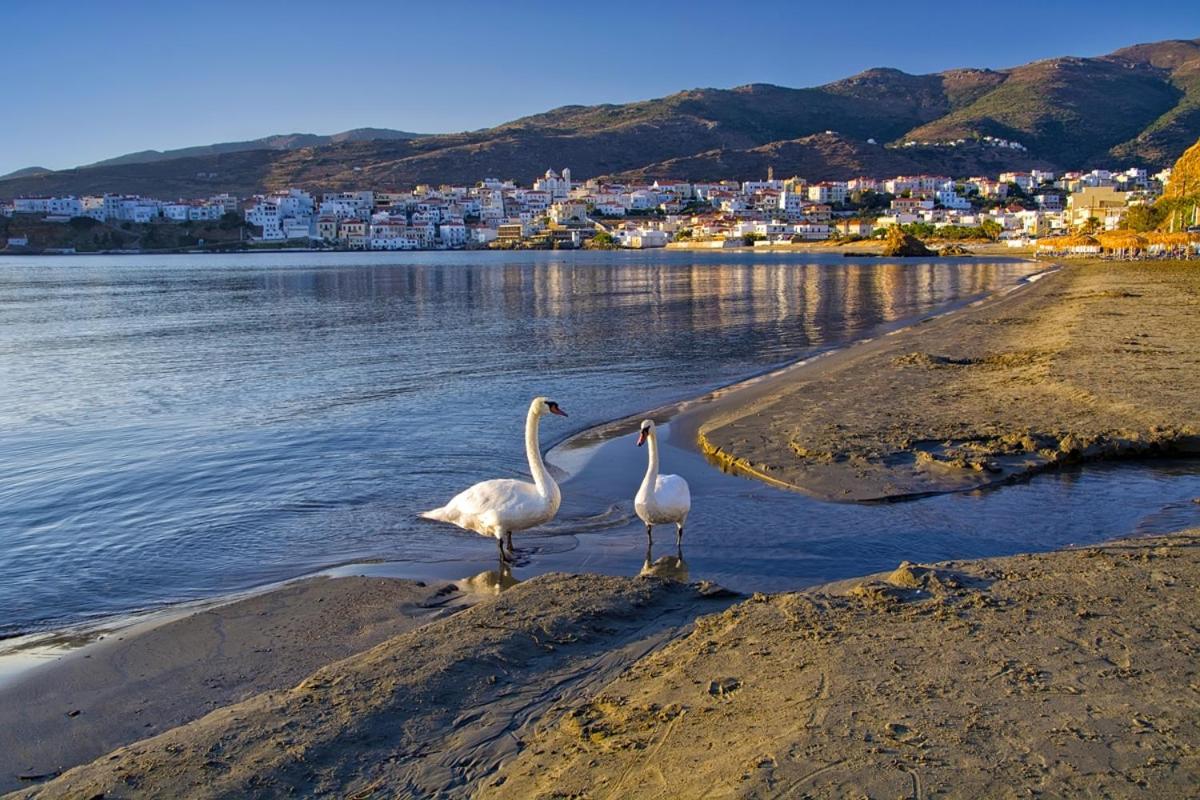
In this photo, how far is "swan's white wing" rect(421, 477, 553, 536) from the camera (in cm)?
770

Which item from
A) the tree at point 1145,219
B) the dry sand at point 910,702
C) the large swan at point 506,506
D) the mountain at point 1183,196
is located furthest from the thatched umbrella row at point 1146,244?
the dry sand at point 910,702

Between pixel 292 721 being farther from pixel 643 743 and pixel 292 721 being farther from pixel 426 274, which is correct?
pixel 426 274

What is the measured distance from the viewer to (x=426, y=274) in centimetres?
7200

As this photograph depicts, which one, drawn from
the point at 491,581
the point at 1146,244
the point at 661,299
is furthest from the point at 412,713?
the point at 1146,244

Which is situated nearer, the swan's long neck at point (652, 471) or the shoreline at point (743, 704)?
the shoreline at point (743, 704)

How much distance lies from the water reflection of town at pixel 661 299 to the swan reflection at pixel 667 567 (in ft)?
51.9

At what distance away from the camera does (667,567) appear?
24.5 ft

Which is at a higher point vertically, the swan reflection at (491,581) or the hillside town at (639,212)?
the hillside town at (639,212)

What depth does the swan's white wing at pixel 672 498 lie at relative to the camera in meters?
7.79

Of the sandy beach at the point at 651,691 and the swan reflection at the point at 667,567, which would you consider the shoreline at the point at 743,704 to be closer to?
the sandy beach at the point at 651,691

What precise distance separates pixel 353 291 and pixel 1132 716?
168 ft

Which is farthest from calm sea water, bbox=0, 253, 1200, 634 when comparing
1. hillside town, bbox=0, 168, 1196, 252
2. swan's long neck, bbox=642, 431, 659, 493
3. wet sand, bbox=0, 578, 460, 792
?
hillside town, bbox=0, 168, 1196, 252

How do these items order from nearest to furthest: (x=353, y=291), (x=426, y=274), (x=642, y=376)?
(x=642, y=376) < (x=353, y=291) < (x=426, y=274)

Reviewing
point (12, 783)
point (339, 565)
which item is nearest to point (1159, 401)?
point (339, 565)
